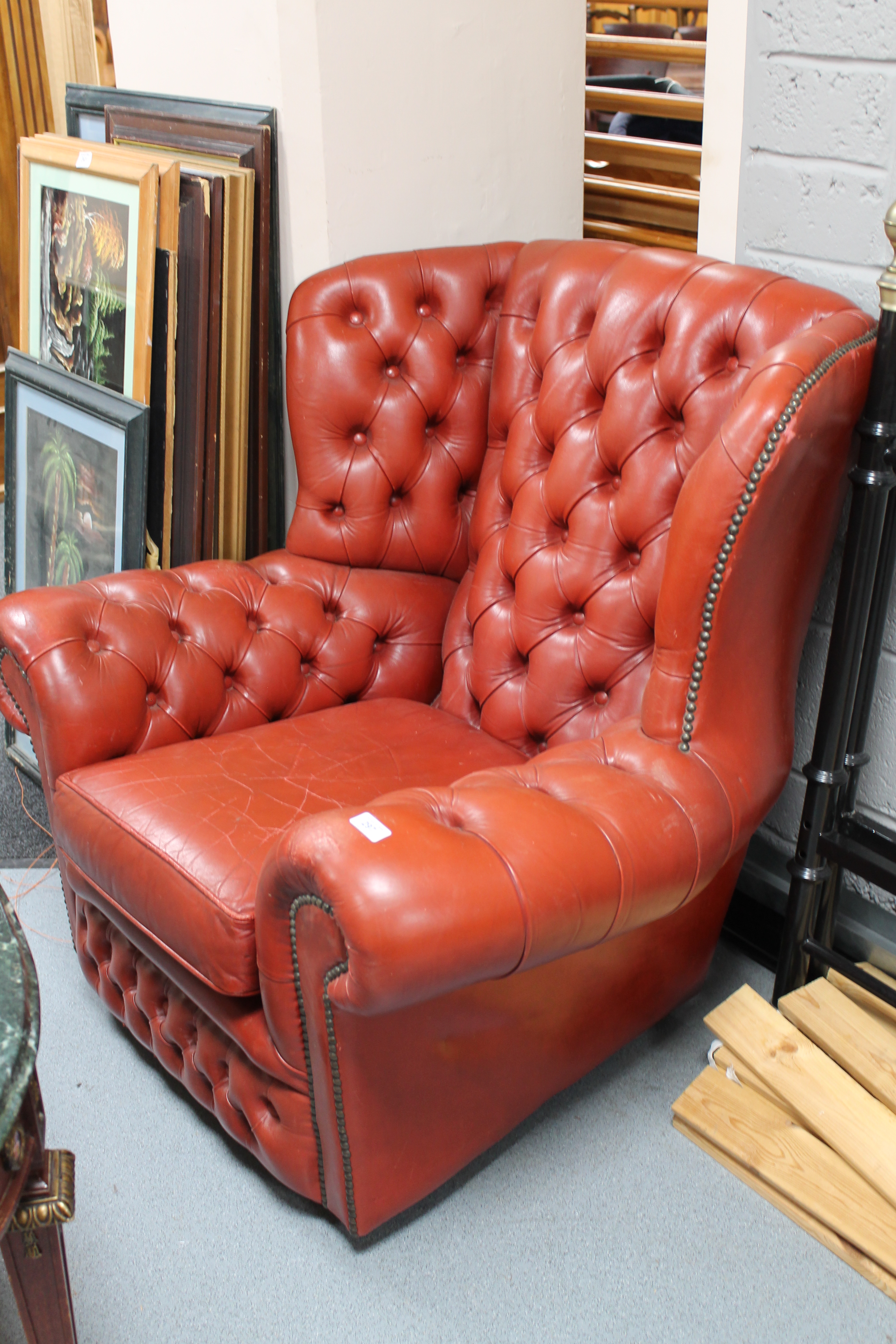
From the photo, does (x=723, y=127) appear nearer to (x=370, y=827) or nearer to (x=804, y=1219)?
(x=370, y=827)

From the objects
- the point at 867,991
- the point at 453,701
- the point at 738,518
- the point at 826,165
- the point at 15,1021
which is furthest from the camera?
the point at 453,701

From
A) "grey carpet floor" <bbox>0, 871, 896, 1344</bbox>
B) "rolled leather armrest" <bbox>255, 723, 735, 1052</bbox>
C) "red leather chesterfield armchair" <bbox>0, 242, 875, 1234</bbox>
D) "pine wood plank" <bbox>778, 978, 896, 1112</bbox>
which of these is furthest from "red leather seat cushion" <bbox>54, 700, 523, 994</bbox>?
"pine wood plank" <bbox>778, 978, 896, 1112</bbox>

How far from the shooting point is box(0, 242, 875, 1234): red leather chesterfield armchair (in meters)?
1.31

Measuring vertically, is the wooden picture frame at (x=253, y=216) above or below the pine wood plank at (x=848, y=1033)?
above

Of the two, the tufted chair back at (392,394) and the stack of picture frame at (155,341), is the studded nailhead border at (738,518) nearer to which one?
the tufted chair back at (392,394)

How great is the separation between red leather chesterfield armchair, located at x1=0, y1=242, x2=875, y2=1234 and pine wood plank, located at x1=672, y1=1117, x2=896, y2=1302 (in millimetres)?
196

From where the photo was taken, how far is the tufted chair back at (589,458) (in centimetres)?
163

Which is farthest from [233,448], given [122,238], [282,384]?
[122,238]

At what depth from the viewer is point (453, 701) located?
2.02 meters

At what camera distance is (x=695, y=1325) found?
55.5 inches

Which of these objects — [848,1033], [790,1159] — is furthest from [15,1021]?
[848,1033]

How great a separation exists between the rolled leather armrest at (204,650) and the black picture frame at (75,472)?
313 millimetres

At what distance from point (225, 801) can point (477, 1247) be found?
678 millimetres

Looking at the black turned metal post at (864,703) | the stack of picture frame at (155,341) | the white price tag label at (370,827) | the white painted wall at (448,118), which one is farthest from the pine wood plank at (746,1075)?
the white painted wall at (448,118)
